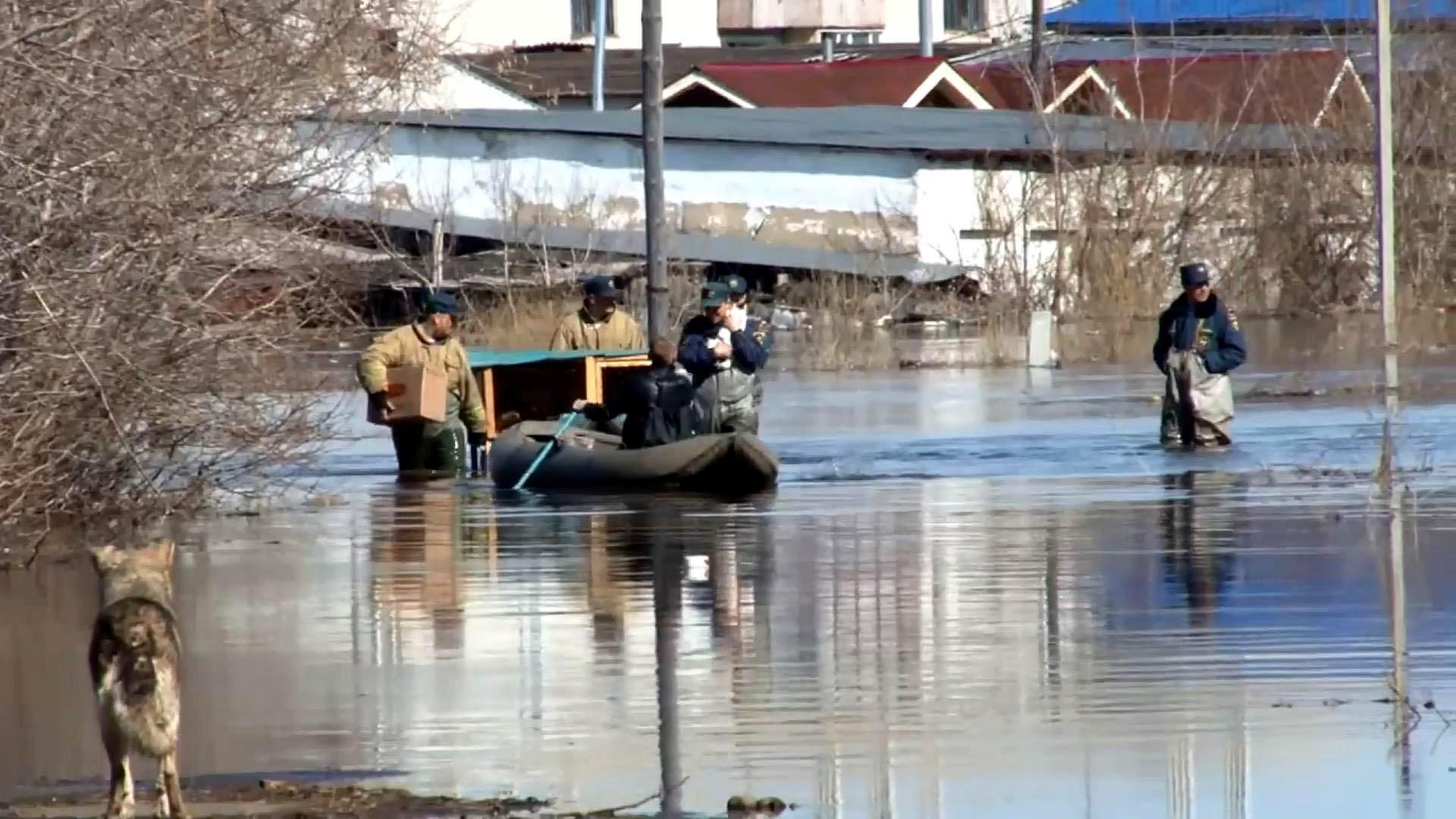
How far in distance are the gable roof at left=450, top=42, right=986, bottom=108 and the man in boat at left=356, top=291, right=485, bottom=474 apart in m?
31.4

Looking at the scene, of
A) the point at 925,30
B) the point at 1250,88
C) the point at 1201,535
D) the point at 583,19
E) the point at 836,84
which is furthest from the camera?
the point at 583,19

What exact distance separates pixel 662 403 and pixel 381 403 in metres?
2.57

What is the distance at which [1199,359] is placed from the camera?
67.2 feet

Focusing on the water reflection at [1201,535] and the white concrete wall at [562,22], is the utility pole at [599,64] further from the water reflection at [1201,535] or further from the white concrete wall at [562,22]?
the water reflection at [1201,535]

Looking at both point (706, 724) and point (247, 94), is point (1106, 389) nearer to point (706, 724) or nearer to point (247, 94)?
point (247, 94)

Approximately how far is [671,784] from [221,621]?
15.0 feet

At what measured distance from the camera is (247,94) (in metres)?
14.5

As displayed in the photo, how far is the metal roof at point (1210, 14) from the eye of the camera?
51.7 m

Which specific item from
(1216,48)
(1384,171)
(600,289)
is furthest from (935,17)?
(600,289)

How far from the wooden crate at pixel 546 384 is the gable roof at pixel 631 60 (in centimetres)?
2916

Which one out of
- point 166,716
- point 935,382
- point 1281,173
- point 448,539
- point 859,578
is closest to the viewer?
point 166,716

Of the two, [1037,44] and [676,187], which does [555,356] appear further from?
[1037,44]

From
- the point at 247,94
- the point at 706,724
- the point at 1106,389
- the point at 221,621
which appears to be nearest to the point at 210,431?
the point at 247,94

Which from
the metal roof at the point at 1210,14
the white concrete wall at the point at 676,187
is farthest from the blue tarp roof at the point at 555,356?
the metal roof at the point at 1210,14
